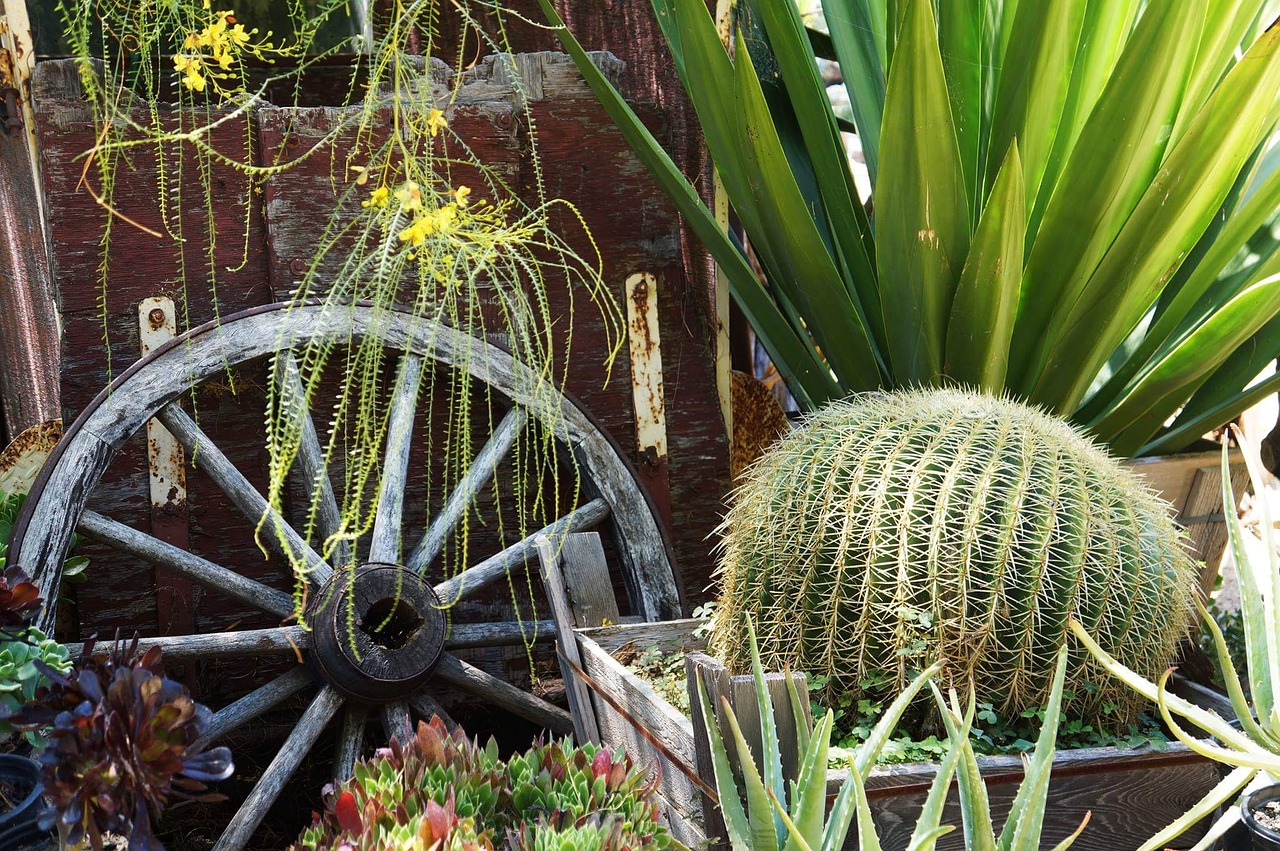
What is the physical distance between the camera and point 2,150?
2.63 m

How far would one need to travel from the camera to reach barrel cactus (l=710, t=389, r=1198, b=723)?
5.21ft

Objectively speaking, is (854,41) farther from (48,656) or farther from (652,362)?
(48,656)

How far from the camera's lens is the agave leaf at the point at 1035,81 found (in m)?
1.99

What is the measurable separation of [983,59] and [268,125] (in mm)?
1545

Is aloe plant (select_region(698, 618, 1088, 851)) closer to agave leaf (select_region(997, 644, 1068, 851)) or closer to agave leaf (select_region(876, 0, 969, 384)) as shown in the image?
agave leaf (select_region(997, 644, 1068, 851))

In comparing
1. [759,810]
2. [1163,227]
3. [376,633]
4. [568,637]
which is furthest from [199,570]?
[1163,227]

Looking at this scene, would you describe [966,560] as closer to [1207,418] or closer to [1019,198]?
[1019,198]

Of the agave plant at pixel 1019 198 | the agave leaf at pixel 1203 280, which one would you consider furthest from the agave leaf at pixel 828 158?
the agave leaf at pixel 1203 280

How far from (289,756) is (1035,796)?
1363mm

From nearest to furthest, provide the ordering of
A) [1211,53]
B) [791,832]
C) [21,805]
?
→ [791,832]
[21,805]
[1211,53]

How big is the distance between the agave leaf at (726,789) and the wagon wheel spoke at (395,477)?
0.99 meters

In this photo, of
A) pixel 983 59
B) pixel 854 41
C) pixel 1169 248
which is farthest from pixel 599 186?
pixel 1169 248

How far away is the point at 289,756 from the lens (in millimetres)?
2023

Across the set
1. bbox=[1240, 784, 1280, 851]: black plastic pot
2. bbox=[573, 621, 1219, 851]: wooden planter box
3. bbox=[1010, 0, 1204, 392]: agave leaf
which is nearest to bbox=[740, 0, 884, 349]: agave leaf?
bbox=[1010, 0, 1204, 392]: agave leaf
